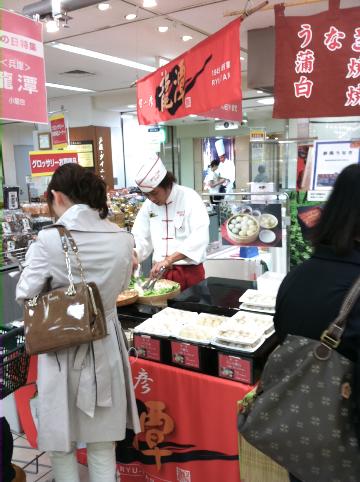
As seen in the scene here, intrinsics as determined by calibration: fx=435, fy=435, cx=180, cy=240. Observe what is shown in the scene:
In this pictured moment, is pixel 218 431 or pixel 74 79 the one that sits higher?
pixel 74 79

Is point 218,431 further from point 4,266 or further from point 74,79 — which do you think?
point 74,79

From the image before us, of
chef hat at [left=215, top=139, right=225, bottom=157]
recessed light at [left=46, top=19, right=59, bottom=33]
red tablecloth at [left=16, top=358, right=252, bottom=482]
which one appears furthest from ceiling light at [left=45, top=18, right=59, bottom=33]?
chef hat at [left=215, top=139, right=225, bottom=157]

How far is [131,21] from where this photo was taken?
5.20 m

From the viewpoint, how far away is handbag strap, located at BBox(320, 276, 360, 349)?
4.01 feet

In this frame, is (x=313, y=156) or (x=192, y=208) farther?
(x=192, y=208)

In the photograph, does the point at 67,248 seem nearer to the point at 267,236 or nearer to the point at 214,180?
the point at 267,236

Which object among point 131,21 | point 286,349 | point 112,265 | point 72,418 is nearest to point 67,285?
point 112,265

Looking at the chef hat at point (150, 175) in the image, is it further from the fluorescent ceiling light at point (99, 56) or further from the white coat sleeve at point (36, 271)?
the fluorescent ceiling light at point (99, 56)

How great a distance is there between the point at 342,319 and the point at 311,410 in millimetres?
295

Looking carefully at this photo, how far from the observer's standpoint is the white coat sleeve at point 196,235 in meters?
3.16

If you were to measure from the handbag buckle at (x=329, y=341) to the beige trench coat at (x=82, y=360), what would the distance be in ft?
3.15

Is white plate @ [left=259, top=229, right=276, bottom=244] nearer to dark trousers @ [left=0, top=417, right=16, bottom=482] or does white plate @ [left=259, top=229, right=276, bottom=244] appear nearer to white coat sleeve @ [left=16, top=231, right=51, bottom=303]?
white coat sleeve @ [left=16, top=231, right=51, bottom=303]

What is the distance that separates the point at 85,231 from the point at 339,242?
1034 millimetres

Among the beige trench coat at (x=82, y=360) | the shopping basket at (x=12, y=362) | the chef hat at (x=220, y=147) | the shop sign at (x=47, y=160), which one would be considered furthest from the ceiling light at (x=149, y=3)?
the chef hat at (x=220, y=147)
